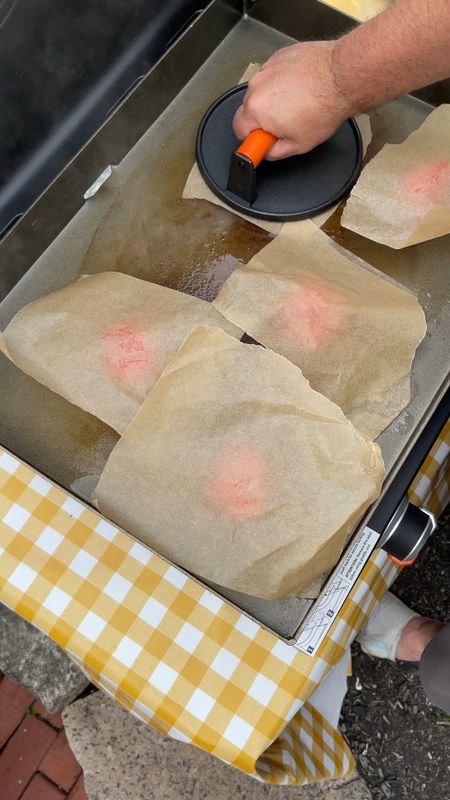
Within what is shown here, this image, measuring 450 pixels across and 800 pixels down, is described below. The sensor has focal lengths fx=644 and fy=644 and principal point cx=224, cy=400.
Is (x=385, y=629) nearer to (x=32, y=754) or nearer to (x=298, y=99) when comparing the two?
(x=32, y=754)

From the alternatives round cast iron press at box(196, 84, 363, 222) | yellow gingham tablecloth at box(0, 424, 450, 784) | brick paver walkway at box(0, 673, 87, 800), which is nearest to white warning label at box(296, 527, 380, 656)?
yellow gingham tablecloth at box(0, 424, 450, 784)

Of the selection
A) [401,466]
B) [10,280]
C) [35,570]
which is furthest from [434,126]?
[35,570]

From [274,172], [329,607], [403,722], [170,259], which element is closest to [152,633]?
[329,607]

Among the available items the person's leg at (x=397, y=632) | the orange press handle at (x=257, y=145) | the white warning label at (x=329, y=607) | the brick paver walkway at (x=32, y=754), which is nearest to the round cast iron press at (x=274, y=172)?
the orange press handle at (x=257, y=145)

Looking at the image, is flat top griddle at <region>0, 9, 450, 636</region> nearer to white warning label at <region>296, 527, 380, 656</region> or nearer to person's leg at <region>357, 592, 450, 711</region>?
white warning label at <region>296, 527, 380, 656</region>

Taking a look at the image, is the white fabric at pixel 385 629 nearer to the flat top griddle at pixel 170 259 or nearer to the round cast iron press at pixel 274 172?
the flat top griddle at pixel 170 259

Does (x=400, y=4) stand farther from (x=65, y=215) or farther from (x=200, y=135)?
(x=65, y=215)
